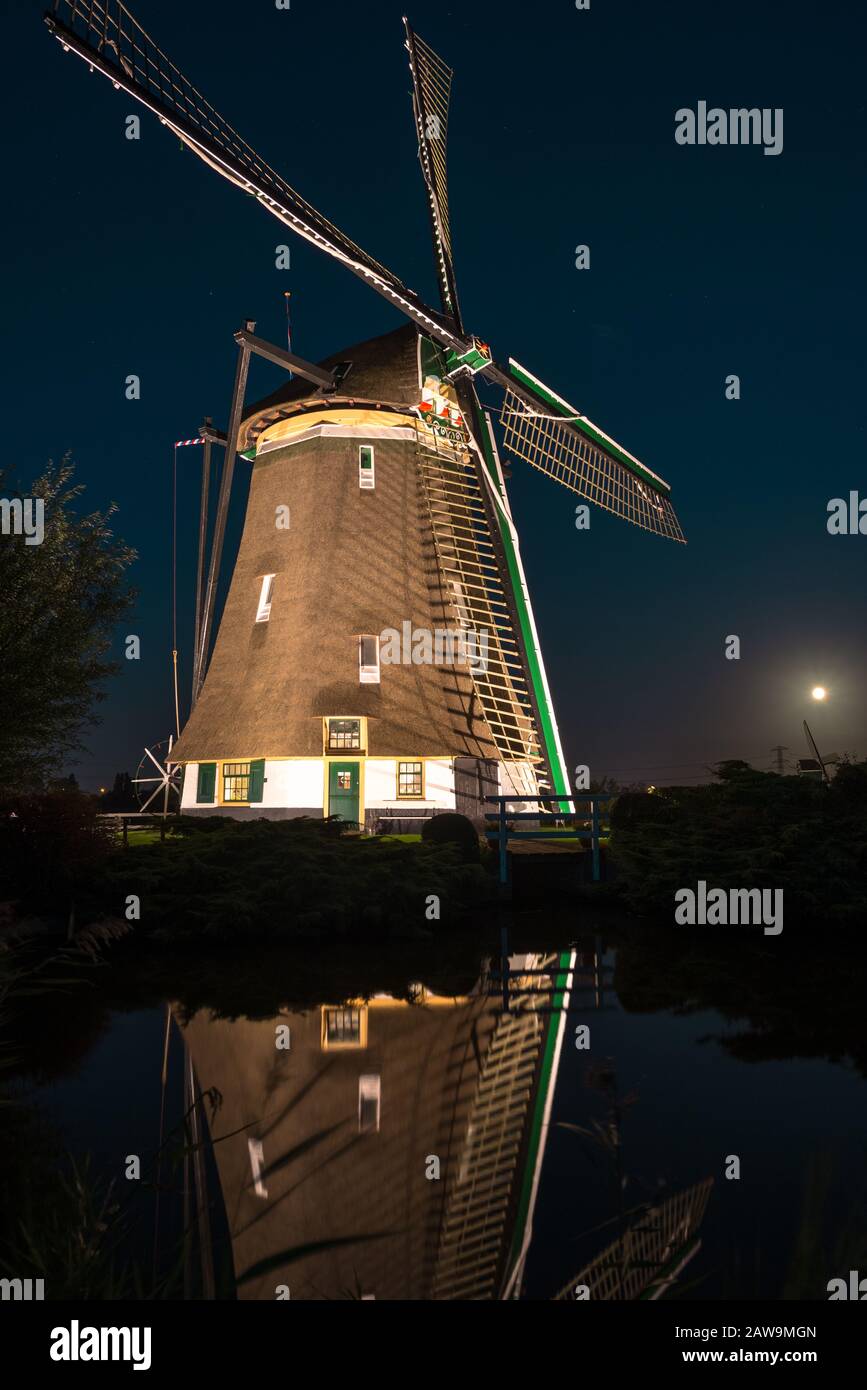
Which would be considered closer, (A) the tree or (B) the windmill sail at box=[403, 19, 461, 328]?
(A) the tree

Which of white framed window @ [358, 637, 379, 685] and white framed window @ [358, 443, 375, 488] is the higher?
white framed window @ [358, 443, 375, 488]

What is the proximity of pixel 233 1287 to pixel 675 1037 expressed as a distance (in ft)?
17.2

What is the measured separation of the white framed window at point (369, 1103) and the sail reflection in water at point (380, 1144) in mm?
13

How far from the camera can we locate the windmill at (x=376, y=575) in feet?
79.8

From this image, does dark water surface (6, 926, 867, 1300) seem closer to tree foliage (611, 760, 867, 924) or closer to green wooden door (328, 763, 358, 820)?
tree foliage (611, 760, 867, 924)

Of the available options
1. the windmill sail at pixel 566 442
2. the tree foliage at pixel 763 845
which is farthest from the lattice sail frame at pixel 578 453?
the tree foliage at pixel 763 845

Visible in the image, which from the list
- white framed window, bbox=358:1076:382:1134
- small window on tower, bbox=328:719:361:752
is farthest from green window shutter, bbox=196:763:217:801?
white framed window, bbox=358:1076:382:1134

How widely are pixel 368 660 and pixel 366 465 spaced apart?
6167 mm

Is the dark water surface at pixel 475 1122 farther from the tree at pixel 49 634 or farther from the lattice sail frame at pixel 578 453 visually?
the lattice sail frame at pixel 578 453

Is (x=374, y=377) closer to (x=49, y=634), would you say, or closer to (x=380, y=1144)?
(x=49, y=634)

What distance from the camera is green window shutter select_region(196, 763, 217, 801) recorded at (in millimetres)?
25984

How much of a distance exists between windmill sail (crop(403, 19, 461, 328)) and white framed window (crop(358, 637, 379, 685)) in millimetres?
11326
